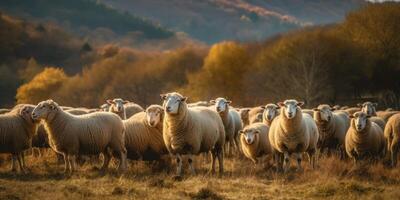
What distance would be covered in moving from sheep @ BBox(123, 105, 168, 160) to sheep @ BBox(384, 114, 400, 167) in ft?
22.5

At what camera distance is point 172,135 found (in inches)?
563

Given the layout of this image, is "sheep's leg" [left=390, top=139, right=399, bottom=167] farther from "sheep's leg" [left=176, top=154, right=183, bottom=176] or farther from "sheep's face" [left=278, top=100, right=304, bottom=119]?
"sheep's leg" [left=176, top=154, right=183, bottom=176]

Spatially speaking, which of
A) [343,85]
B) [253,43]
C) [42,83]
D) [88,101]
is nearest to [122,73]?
[88,101]

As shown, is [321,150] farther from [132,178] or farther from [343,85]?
[343,85]

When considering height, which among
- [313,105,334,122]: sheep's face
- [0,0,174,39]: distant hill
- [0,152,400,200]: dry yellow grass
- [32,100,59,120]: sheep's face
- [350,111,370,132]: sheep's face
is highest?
[0,0,174,39]: distant hill

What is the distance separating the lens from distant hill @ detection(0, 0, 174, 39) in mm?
157375

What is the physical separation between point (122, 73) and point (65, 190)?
2506 inches

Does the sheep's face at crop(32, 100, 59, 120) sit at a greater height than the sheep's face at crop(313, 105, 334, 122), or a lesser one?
greater

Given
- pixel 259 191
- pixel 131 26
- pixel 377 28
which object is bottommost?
pixel 259 191

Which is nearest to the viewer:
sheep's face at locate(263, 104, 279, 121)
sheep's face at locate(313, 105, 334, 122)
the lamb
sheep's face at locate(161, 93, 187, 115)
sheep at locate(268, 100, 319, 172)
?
sheep's face at locate(161, 93, 187, 115)

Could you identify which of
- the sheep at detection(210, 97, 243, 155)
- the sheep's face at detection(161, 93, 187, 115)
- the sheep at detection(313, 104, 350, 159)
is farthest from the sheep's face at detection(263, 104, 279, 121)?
the sheep's face at detection(161, 93, 187, 115)

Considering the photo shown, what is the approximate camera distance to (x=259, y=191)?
1166 cm

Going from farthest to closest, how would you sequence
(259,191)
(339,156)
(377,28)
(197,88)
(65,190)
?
1. (197,88)
2. (377,28)
3. (339,156)
4. (259,191)
5. (65,190)

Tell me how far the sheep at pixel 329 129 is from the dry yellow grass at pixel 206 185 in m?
3.20
